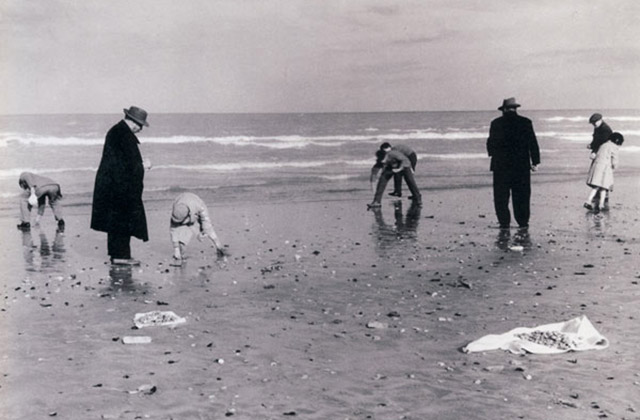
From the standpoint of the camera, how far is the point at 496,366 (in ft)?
17.4

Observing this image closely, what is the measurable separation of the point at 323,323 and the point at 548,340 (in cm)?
201

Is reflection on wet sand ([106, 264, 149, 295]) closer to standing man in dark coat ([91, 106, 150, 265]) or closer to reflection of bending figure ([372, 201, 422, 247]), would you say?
standing man in dark coat ([91, 106, 150, 265])

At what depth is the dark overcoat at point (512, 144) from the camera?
39.1ft

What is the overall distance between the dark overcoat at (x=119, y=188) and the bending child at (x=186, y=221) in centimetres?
44

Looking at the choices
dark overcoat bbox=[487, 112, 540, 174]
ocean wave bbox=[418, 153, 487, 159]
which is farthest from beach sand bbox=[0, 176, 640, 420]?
ocean wave bbox=[418, 153, 487, 159]

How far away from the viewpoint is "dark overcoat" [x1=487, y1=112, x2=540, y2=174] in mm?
11922

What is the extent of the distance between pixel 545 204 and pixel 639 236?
15.2ft

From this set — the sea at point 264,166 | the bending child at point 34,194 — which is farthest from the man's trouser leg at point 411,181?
the bending child at point 34,194

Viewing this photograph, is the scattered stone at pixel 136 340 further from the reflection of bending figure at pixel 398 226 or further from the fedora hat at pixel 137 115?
the reflection of bending figure at pixel 398 226

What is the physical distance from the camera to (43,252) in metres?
10.8

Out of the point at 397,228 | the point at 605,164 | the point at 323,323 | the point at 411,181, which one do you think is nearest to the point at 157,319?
the point at 323,323

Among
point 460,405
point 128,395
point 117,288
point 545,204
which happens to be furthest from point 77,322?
point 545,204

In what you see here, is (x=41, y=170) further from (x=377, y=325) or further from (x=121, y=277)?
(x=377, y=325)

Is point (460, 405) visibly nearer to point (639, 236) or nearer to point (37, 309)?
point (37, 309)
